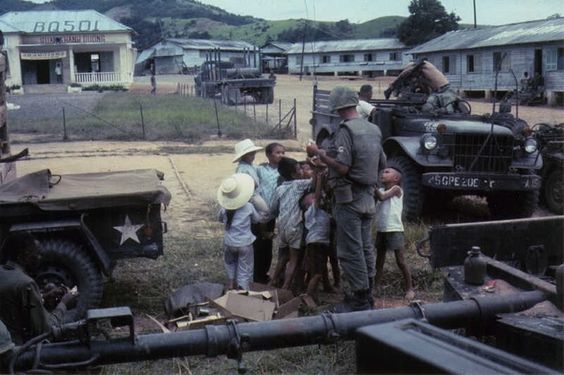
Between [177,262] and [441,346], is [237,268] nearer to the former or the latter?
[177,262]

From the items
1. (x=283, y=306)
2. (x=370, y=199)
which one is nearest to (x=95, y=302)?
(x=283, y=306)

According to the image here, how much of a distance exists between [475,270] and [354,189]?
221 centimetres

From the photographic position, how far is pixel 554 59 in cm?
3512

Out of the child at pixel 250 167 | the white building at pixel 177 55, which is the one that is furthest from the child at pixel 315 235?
the white building at pixel 177 55

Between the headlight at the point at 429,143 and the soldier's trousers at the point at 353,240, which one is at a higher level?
the headlight at the point at 429,143

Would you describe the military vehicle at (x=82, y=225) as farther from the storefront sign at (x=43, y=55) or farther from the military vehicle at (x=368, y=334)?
the storefront sign at (x=43, y=55)

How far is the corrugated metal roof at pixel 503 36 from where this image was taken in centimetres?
3569

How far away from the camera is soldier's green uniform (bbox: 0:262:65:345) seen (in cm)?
404

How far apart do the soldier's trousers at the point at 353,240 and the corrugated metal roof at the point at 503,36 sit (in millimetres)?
30451

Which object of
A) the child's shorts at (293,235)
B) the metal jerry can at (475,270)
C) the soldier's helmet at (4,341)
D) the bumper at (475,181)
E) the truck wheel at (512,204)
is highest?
the metal jerry can at (475,270)

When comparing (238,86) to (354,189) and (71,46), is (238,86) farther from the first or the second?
(354,189)

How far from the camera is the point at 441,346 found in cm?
147

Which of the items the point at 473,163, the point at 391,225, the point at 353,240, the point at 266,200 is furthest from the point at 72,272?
the point at 473,163

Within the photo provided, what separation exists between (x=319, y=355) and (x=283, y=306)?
766mm
